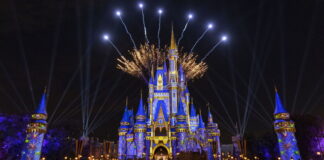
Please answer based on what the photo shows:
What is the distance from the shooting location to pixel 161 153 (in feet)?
169

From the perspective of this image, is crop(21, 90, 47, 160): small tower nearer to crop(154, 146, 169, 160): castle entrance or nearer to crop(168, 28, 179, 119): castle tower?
crop(154, 146, 169, 160): castle entrance

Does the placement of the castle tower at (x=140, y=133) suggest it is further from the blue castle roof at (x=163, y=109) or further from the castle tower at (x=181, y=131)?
the castle tower at (x=181, y=131)

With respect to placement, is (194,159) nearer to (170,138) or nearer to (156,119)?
(170,138)

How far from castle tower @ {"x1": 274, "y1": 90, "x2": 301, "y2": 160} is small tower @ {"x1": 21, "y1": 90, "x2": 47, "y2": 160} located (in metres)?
35.2

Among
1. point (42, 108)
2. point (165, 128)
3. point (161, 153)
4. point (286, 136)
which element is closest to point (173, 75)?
point (165, 128)

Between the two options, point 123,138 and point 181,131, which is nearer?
point 181,131

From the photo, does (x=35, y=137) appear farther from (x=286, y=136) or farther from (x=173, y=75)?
(x=173, y=75)

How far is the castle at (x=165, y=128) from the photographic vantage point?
50.0 meters

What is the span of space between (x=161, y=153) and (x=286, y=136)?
2525cm

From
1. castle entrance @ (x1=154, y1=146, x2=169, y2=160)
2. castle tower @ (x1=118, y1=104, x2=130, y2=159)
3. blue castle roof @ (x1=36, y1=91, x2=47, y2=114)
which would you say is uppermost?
blue castle roof @ (x1=36, y1=91, x2=47, y2=114)

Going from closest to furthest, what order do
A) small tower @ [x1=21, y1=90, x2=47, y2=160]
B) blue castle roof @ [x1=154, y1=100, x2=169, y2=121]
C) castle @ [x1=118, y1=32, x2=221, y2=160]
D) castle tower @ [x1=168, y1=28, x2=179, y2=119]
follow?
1. small tower @ [x1=21, y1=90, x2=47, y2=160]
2. castle @ [x1=118, y1=32, x2=221, y2=160]
3. blue castle roof @ [x1=154, y1=100, x2=169, y2=121]
4. castle tower @ [x1=168, y1=28, x2=179, y2=119]

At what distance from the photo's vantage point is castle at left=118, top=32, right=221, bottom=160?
50000mm

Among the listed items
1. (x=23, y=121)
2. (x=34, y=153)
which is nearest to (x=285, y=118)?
(x=34, y=153)

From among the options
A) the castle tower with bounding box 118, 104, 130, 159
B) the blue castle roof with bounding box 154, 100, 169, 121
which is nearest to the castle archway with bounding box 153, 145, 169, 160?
the blue castle roof with bounding box 154, 100, 169, 121
